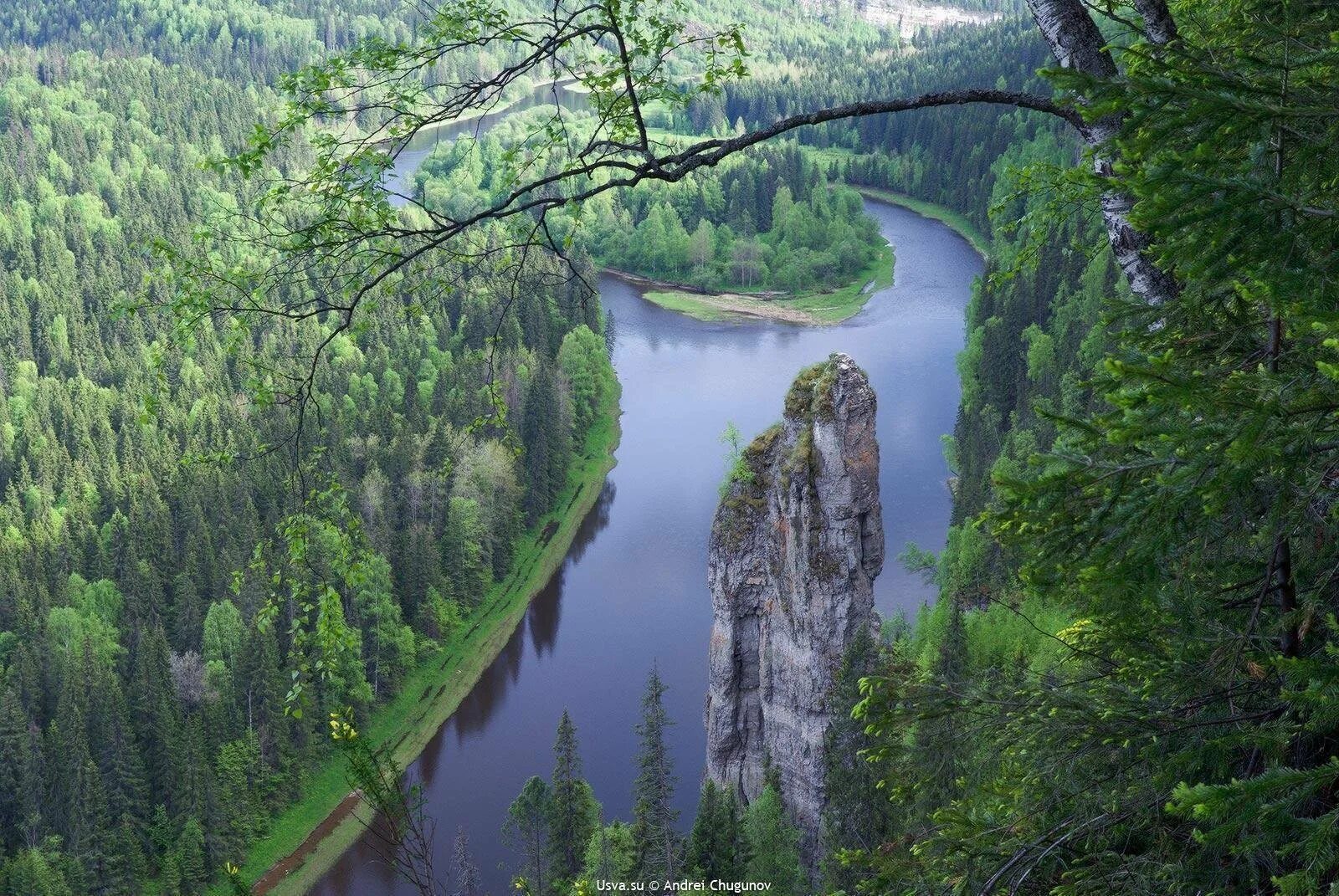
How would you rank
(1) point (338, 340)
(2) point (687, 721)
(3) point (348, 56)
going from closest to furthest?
(3) point (348, 56)
(2) point (687, 721)
(1) point (338, 340)

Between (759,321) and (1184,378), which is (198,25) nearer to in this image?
(759,321)

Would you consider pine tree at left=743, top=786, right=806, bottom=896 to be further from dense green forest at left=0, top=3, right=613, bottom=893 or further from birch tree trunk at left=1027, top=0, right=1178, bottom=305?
birch tree trunk at left=1027, top=0, right=1178, bottom=305

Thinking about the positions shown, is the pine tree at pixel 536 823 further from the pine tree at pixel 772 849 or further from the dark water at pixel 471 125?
the dark water at pixel 471 125

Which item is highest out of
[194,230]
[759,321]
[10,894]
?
[194,230]

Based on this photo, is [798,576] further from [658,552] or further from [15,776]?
[15,776]

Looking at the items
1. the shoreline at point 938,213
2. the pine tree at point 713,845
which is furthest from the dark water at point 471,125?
the pine tree at point 713,845

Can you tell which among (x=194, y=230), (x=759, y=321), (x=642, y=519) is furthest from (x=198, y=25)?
(x=194, y=230)

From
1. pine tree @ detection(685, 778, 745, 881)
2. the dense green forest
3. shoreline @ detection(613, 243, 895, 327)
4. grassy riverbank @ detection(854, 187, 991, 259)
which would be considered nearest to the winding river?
shoreline @ detection(613, 243, 895, 327)
